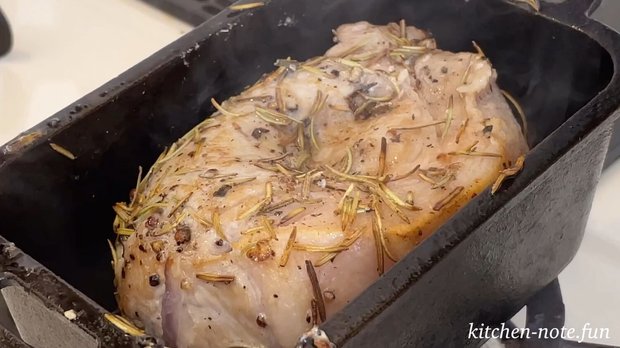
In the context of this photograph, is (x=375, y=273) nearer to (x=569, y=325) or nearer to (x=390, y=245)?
(x=390, y=245)

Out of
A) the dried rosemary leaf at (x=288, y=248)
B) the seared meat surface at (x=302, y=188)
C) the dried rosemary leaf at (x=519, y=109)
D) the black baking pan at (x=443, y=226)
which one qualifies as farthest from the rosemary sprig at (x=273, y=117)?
the dried rosemary leaf at (x=519, y=109)

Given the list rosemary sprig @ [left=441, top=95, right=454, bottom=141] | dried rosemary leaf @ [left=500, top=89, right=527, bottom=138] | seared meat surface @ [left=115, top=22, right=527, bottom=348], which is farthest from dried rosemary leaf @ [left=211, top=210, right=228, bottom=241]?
dried rosemary leaf @ [left=500, top=89, right=527, bottom=138]

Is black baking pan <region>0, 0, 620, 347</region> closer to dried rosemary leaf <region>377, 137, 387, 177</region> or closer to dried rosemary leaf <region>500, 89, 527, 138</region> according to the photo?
dried rosemary leaf <region>500, 89, 527, 138</region>

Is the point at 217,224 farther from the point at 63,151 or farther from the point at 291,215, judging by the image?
the point at 63,151

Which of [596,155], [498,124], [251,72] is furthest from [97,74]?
[596,155]

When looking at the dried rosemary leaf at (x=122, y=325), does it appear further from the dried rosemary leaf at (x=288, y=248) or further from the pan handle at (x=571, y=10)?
the pan handle at (x=571, y=10)

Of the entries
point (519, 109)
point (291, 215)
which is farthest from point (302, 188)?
point (519, 109)
